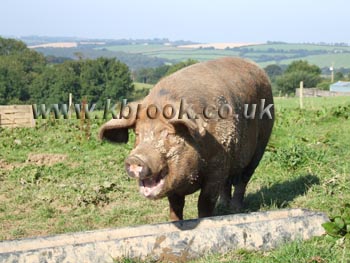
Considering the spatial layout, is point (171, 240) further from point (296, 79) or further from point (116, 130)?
point (296, 79)

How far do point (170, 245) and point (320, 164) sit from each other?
484 centimetres

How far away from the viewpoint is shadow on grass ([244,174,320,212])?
7307mm

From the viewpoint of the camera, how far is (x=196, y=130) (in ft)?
15.9

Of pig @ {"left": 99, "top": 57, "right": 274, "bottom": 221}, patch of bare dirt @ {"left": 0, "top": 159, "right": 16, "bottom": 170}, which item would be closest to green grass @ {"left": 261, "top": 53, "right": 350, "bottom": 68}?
patch of bare dirt @ {"left": 0, "top": 159, "right": 16, "bottom": 170}

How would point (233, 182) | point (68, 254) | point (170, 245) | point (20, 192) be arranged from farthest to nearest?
1. point (20, 192)
2. point (233, 182)
3. point (170, 245)
4. point (68, 254)

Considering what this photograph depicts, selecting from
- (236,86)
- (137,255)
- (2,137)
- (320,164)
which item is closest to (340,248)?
(137,255)

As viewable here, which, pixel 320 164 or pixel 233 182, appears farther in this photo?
pixel 320 164

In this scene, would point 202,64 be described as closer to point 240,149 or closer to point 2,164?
point 240,149

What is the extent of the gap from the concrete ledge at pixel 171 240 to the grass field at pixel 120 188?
0.13 m

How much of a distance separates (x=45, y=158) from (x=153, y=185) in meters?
7.00

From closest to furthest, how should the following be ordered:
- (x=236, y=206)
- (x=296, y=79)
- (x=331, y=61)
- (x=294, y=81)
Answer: (x=236, y=206) < (x=294, y=81) < (x=296, y=79) < (x=331, y=61)

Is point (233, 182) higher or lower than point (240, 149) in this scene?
lower

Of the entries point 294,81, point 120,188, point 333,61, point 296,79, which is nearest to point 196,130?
point 120,188

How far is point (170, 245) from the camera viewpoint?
4773 millimetres
